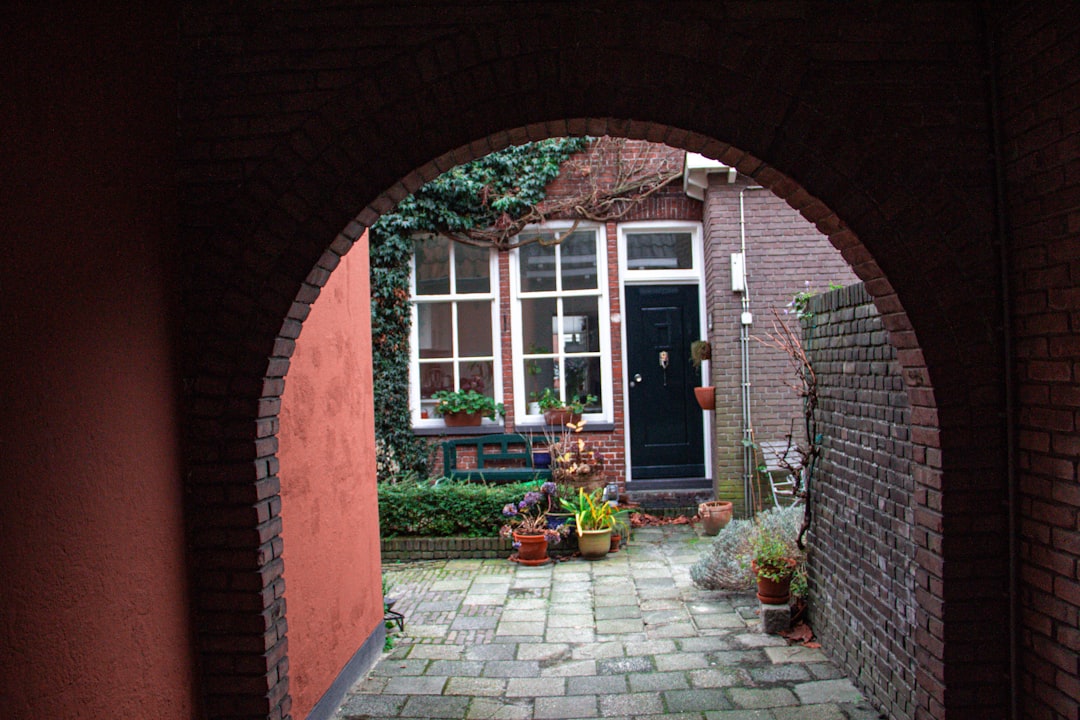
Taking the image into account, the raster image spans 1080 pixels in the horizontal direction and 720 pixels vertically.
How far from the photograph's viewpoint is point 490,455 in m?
9.41

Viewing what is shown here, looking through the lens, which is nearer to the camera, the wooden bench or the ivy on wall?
the wooden bench

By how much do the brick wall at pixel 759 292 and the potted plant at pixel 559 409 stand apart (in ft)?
5.44

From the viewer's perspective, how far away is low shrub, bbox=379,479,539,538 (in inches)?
305

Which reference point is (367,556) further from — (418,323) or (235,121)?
(418,323)

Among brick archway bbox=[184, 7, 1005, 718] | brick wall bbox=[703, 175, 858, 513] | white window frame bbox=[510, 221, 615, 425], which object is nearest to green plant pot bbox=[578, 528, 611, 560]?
brick wall bbox=[703, 175, 858, 513]

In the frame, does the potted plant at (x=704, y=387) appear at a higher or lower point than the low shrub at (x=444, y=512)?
higher

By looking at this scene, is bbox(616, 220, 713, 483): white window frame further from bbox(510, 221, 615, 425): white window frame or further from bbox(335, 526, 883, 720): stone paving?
bbox(335, 526, 883, 720): stone paving

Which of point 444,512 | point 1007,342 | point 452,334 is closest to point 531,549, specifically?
point 444,512

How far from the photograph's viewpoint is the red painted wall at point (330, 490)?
3.82m

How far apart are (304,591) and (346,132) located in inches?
89.5

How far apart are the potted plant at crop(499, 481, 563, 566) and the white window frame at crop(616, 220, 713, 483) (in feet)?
6.67

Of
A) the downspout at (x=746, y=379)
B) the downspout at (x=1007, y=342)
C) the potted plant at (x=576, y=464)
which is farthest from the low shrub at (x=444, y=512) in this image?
the downspout at (x=1007, y=342)

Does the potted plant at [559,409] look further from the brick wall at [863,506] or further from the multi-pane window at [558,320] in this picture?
the brick wall at [863,506]

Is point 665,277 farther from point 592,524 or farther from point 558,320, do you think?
point 592,524
